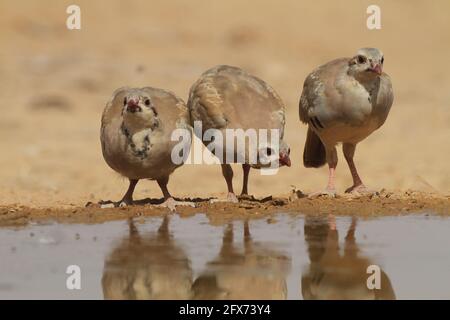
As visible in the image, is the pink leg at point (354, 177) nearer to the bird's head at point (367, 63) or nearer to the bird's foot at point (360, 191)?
the bird's foot at point (360, 191)

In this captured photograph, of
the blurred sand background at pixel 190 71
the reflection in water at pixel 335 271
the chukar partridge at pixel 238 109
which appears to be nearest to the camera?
the reflection in water at pixel 335 271

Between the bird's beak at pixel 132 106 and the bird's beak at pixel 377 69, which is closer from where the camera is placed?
the bird's beak at pixel 132 106

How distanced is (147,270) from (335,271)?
3.80 feet

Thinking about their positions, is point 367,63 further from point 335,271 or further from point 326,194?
point 335,271

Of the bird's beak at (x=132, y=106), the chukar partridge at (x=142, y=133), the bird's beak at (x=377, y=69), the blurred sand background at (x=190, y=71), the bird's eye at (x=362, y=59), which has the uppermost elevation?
the bird's eye at (x=362, y=59)

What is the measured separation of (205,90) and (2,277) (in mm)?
3523

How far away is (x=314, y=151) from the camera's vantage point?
10.9m

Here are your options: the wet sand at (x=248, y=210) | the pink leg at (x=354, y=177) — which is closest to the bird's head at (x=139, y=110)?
the wet sand at (x=248, y=210)

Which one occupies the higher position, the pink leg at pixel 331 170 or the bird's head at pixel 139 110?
the bird's head at pixel 139 110

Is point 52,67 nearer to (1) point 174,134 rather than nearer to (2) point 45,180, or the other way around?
(2) point 45,180

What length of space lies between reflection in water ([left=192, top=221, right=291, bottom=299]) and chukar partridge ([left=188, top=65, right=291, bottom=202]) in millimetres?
1542

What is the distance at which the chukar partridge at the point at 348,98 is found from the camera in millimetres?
9359

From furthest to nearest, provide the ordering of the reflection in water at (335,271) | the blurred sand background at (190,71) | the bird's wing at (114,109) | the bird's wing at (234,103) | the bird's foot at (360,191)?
the blurred sand background at (190,71) < the bird's foot at (360,191) < the bird's wing at (114,109) < the bird's wing at (234,103) < the reflection in water at (335,271)

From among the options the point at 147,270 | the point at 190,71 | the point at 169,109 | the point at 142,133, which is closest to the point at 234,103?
the point at 169,109
